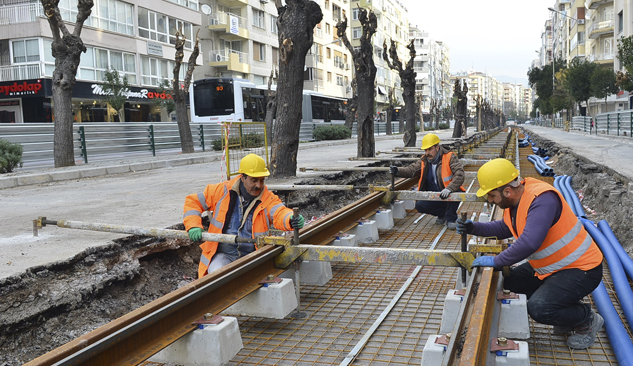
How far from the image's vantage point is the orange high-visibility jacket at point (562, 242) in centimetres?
359

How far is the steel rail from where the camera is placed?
2.56 m

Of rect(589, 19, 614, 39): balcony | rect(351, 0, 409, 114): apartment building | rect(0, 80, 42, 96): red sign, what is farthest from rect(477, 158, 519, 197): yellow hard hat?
rect(351, 0, 409, 114): apartment building

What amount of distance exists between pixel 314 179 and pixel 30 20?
24.4 metres

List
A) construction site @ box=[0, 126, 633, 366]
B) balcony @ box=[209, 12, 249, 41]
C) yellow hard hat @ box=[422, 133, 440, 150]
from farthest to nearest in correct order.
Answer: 1. balcony @ box=[209, 12, 249, 41]
2. yellow hard hat @ box=[422, 133, 440, 150]
3. construction site @ box=[0, 126, 633, 366]

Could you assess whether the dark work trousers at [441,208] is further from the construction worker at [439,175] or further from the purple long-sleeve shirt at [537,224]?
the purple long-sleeve shirt at [537,224]

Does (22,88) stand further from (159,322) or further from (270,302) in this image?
(159,322)

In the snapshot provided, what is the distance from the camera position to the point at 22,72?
2877cm

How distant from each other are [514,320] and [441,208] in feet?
13.4

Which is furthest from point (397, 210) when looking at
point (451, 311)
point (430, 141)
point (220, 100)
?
point (220, 100)

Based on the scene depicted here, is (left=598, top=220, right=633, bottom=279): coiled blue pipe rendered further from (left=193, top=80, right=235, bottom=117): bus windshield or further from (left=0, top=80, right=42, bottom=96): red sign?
(left=0, top=80, right=42, bottom=96): red sign

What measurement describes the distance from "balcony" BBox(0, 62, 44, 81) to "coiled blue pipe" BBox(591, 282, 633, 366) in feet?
98.6

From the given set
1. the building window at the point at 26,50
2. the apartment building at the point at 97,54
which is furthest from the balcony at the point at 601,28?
the building window at the point at 26,50

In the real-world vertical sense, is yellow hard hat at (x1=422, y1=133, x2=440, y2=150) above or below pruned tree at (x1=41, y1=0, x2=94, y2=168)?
below

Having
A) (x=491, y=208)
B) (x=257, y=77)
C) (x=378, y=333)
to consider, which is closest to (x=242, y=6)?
(x=257, y=77)
